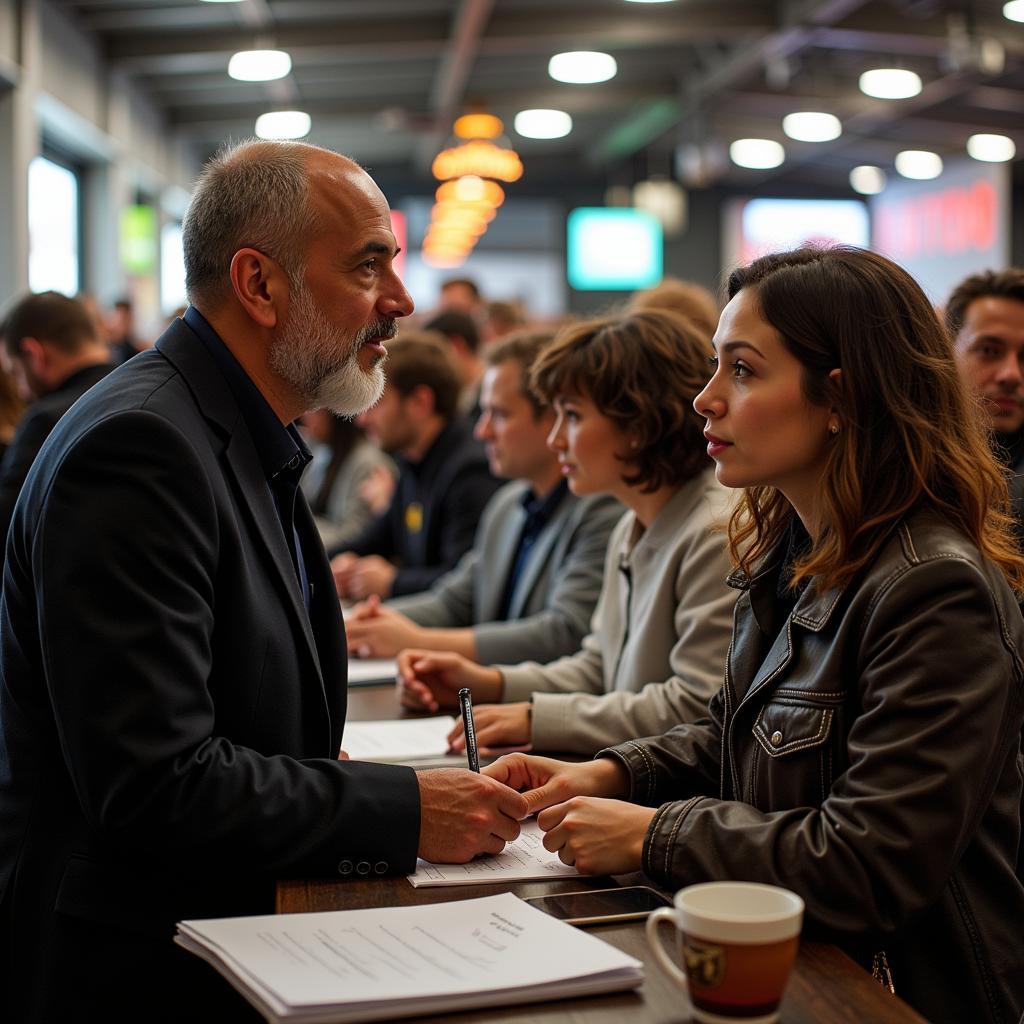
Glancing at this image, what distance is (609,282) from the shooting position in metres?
14.9

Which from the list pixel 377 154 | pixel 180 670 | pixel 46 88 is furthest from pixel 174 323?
pixel 377 154

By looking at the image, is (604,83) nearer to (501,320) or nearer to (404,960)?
(501,320)

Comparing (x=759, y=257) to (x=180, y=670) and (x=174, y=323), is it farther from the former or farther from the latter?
(x=180, y=670)

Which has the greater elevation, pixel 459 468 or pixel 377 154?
pixel 377 154

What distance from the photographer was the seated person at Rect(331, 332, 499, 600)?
13.7 feet

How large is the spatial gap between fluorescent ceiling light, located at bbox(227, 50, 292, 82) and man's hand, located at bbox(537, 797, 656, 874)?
7.11 meters

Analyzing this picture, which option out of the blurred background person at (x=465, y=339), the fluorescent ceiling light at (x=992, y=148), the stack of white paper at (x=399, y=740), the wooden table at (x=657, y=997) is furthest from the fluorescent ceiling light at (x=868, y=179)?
the wooden table at (x=657, y=997)

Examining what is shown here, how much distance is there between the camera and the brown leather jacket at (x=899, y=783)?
131 centimetres

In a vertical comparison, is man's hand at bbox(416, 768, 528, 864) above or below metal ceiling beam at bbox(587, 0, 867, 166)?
below

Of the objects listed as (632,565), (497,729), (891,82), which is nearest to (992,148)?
(891,82)

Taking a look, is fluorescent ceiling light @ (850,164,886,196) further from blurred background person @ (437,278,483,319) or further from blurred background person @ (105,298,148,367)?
blurred background person @ (105,298,148,367)

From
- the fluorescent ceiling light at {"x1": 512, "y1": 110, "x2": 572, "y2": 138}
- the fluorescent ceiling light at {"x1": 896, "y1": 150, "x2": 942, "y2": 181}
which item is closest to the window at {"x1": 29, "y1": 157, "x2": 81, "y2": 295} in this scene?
the fluorescent ceiling light at {"x1": 512, "y1": 110, "x2": 572, "y2": 138}

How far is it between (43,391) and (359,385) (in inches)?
101

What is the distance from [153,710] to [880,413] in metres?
0.90
